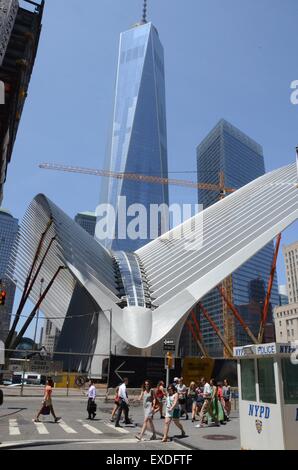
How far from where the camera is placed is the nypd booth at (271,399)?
8.78m

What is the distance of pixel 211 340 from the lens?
17800 cm

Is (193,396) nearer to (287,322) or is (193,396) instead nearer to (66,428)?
(66,428)

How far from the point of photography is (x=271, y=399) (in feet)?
30.2

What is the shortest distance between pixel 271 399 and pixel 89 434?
21.8ft

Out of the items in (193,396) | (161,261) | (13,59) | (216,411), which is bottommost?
(216,411)

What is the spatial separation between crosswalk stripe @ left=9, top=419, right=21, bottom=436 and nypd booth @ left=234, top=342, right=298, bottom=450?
714 cm

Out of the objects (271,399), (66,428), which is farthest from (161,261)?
(271,399)

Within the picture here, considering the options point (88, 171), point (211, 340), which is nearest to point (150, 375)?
point (88, 171)

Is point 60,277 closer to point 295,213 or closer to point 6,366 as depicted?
point 6,366

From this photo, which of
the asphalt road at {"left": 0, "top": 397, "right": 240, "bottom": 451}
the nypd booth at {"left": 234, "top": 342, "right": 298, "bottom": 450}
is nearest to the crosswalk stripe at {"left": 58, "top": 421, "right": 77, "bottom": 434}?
the asphalt road at {"left": 0, "top": 397, "right": 240, "bottom": 451}

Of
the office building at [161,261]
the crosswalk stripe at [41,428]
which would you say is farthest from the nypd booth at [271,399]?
the office building at [161,261]

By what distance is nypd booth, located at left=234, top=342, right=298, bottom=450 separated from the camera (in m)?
8.78

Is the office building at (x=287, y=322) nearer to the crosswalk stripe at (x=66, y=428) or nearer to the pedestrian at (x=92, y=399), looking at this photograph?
the pedestrian at (x=92, y=399)
